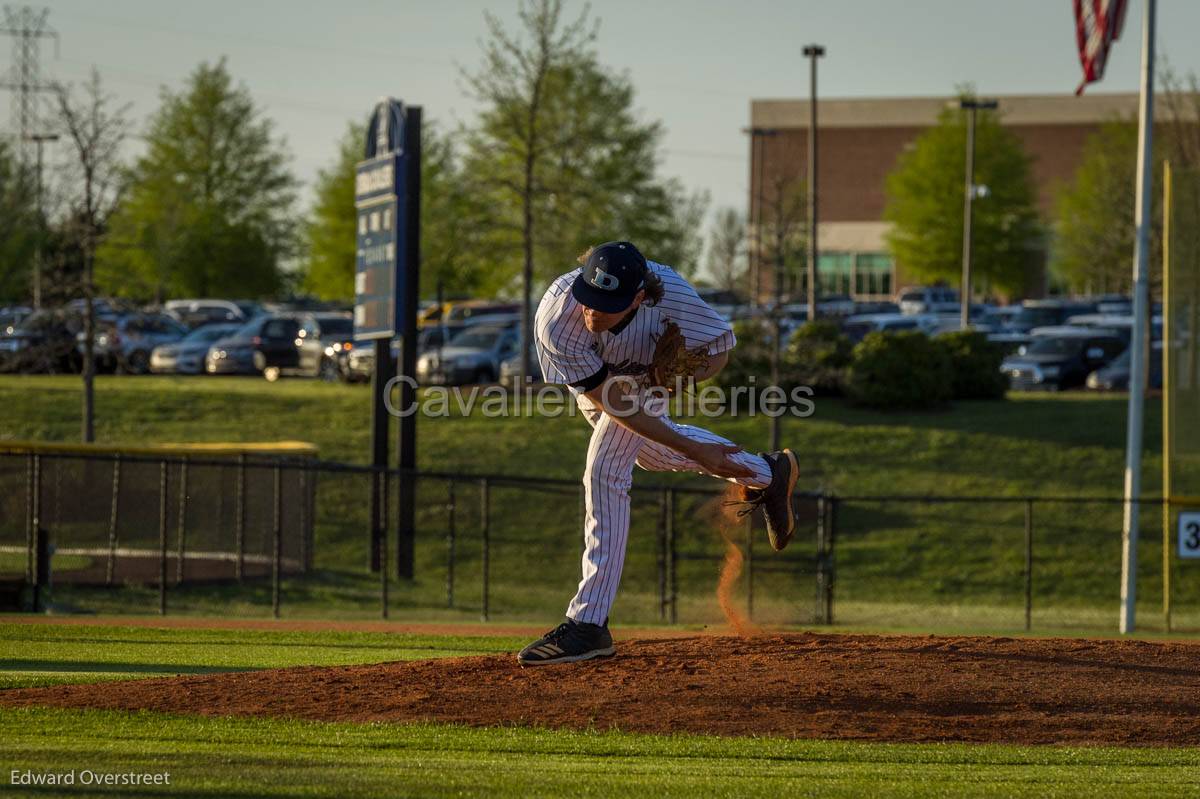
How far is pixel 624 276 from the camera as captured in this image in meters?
7.13

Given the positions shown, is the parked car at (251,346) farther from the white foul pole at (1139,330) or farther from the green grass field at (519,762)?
the green grass field at (519,762)

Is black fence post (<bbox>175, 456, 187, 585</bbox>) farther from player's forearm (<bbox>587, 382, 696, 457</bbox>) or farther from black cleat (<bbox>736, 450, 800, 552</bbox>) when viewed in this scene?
player's forearm (<bbox>587, 382, 696, 457</bbox>)

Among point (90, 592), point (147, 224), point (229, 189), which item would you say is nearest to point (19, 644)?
point (90, 592)

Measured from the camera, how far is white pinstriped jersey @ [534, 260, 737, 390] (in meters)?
7.29

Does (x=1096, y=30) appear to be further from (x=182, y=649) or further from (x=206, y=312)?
(x=206, y=312)

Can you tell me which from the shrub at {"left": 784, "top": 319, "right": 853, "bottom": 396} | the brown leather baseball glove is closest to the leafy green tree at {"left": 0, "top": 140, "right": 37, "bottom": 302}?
the shrub at {"left": 784, "top": 319, "right": 853, "bottom": 396}

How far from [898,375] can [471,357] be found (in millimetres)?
10155

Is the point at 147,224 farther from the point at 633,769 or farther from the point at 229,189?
the point at 633,769

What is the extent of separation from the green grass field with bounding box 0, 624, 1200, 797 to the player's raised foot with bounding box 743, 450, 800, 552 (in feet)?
5.31

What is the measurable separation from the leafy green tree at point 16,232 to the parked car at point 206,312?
671 centimetres

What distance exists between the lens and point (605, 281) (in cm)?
712

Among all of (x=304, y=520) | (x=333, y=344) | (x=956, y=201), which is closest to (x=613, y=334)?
(x=304, y=520)

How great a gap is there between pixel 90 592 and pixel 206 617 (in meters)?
2.80

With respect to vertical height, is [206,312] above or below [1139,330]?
above
